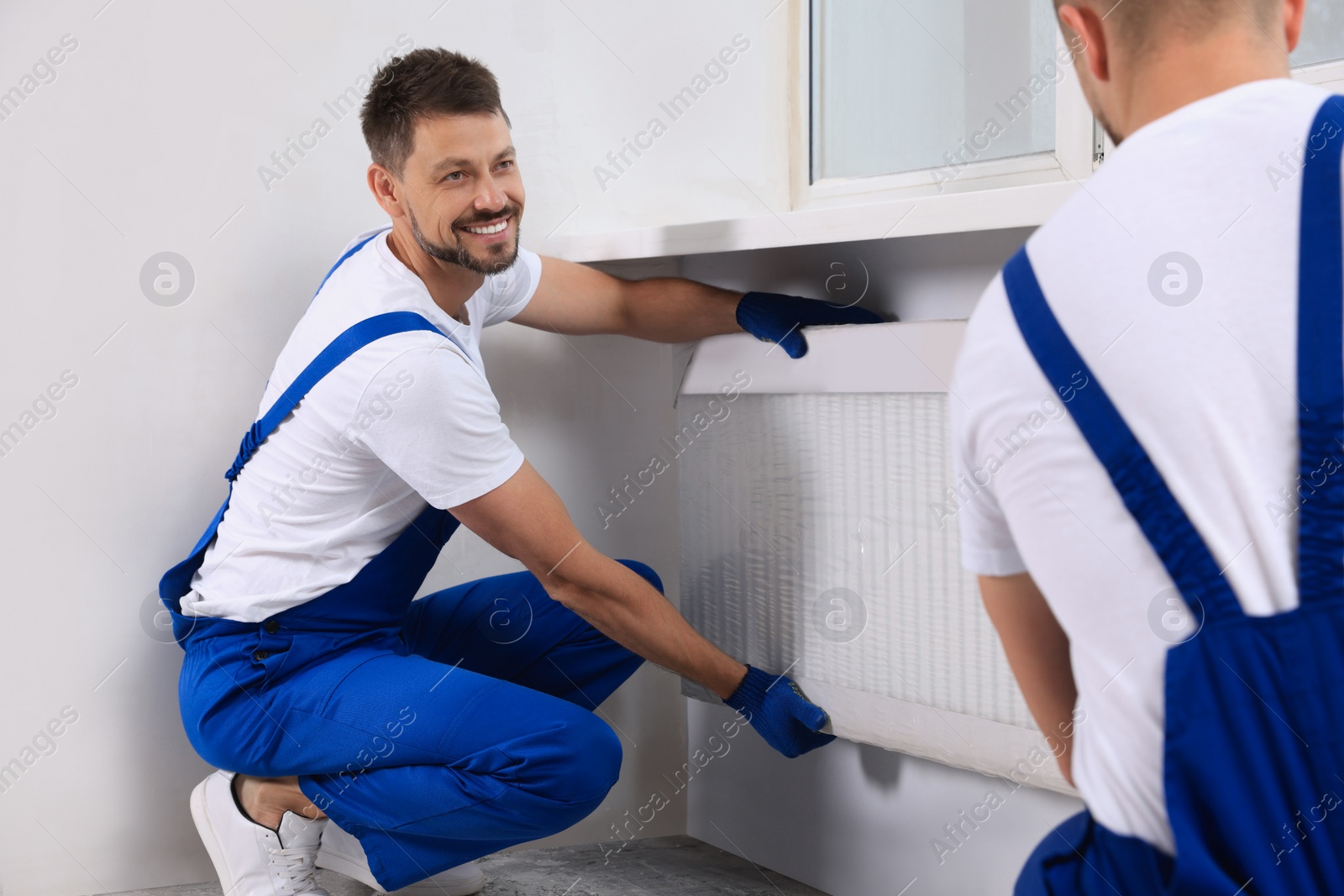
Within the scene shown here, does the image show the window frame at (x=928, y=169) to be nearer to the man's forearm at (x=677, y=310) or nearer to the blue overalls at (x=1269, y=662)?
the man's forearm at (x=677, y=310)

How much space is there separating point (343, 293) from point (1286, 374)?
3.35 ft

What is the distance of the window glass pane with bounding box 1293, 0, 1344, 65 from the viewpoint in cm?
107

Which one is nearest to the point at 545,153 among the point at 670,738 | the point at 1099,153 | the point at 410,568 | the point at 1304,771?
the point at 410,568

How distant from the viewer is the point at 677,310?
1493 millimetres

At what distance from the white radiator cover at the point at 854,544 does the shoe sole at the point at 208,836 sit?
24.8 inches

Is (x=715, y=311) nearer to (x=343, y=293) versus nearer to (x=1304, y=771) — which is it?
(x=343, y=293)

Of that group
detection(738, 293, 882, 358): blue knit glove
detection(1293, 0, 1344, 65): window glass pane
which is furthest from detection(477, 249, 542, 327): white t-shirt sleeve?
detection(1293, 0, 1344, 65): window glass pane

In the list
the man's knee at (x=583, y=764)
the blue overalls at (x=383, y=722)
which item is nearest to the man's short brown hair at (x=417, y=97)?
the blue overalls at (x=383, y=722)

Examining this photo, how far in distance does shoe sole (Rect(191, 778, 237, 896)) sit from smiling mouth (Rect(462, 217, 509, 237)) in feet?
2.42

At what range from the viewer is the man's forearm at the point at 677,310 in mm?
1463

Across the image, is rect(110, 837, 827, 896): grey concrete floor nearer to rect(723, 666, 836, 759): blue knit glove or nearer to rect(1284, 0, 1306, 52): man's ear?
rect(723, 666, 836, 759): blue knit glove

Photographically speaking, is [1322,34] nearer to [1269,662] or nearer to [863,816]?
[1269,662]

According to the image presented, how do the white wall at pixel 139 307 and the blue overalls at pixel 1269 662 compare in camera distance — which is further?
the white wall at pixel 139 307

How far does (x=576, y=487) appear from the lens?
1.64 m
